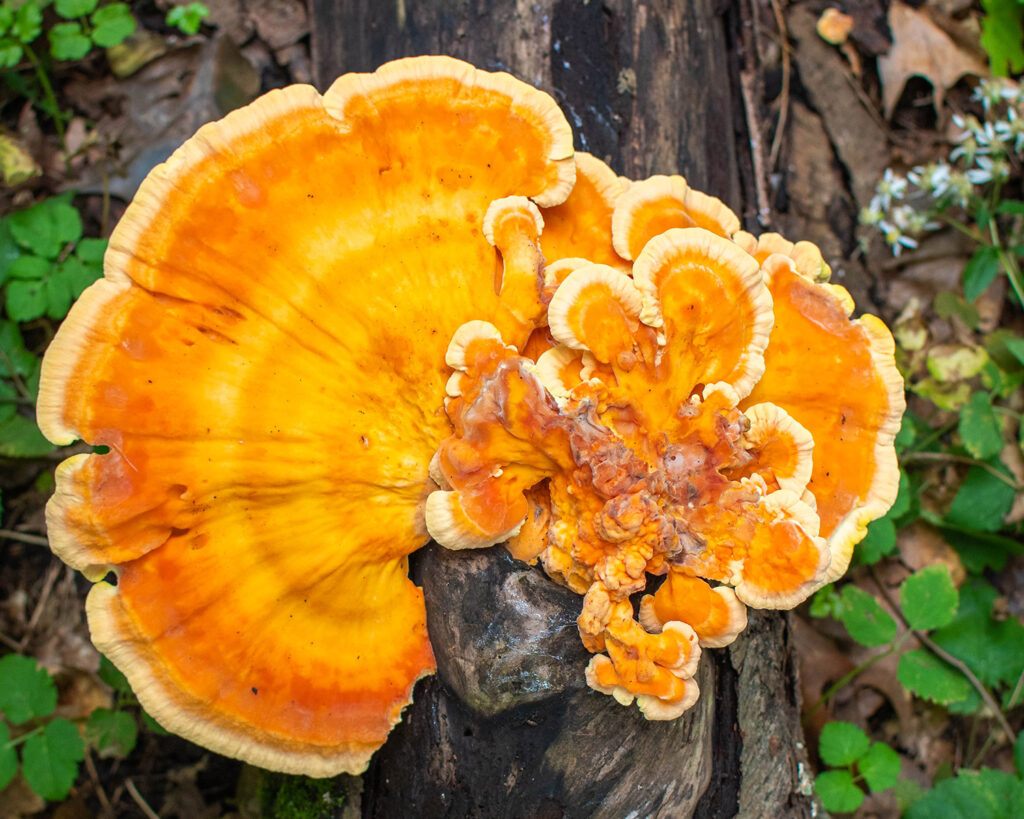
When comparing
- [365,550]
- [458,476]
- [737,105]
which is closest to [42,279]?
[365,550]

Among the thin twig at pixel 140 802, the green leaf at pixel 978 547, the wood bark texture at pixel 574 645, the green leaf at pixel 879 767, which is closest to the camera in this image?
the wood bark texture at pixel 574 645

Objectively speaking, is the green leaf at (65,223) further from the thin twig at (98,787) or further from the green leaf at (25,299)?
the thin twig at (98,787)

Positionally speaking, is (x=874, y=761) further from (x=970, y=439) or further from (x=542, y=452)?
(x=542, y=452)

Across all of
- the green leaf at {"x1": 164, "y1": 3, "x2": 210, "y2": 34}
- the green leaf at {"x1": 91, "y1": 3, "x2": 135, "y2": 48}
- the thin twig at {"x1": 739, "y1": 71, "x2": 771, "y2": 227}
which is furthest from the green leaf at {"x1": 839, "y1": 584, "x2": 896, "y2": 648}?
the green leaf at {"x1": 91, "y1": 3, "x2": 135, "y2": 48}

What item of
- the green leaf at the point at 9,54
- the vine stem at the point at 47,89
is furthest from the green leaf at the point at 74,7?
the vine stem at the point at 47,89

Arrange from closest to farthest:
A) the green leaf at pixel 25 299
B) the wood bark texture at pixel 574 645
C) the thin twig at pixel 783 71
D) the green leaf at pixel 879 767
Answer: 1. the wood bark texture at pixel 574 645
2. the green leaf at pixel 879 767
3. the green leaf at pixel 25 299
4. the thin twig at pixel 783 71

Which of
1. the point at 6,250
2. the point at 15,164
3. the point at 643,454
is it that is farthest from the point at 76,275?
the point at 643,454

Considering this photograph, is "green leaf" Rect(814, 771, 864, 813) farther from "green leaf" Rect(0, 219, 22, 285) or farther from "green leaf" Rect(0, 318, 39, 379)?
"green leaf" Rect(0, 219, 22, 285)
